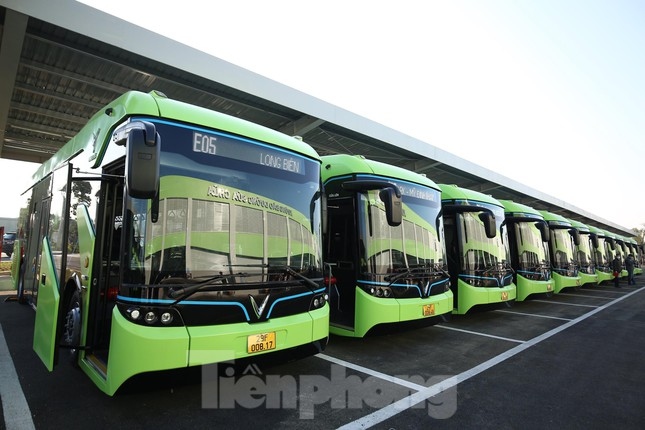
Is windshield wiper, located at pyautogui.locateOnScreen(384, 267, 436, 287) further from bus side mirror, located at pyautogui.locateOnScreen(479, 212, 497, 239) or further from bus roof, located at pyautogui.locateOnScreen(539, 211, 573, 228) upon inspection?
bus roof, located at pyautogui.locateOnScreen(539, 211, 573, 228)

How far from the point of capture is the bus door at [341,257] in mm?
6371

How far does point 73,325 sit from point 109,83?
21.3ft

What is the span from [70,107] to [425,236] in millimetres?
10172

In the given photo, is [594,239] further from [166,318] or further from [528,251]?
[166,318]

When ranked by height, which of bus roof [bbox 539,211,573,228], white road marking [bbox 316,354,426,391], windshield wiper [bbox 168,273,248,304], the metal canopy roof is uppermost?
the metal canopy roof

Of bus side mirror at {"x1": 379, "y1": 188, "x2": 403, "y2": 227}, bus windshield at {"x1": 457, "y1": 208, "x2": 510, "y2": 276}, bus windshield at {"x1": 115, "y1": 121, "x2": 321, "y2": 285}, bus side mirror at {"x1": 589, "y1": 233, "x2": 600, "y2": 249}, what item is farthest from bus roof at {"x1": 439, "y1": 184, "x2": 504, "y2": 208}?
bus side mirror at {"x1": 589, "y1": 233, "x2": 600, "y2": 249}

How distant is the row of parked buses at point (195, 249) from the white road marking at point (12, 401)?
1.55 feet

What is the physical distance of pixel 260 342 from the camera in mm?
3604

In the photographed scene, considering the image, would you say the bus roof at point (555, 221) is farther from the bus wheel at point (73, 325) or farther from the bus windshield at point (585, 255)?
the bus wheel at point (73, 325)

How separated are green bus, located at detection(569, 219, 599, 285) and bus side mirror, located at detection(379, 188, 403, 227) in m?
13.9

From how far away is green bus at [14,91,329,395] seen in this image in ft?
10.5

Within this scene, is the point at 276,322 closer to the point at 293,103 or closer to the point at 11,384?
the point at 11,384

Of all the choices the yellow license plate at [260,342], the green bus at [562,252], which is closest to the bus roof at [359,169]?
the yellow license plate at [260,342]

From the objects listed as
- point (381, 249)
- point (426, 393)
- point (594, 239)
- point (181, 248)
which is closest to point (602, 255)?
point (594, 239)
